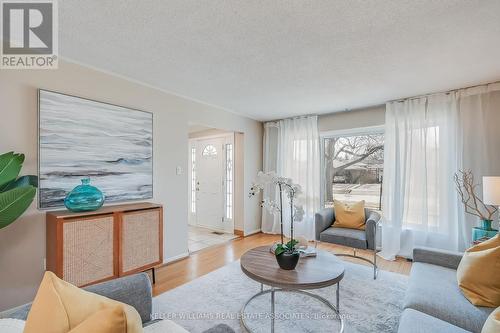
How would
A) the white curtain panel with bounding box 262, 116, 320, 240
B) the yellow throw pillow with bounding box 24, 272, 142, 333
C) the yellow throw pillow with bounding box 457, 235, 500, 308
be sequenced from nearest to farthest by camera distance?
the yellow throw pillow with bounding box 24, 272, 142, 333 < the yellow throw pillow with bounding box 457, 235, 500, 308 < the white curtain panel with bounding box 262, 116, 320, 240

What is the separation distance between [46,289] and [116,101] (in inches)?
97.2

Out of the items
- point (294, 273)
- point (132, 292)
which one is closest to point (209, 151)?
point (294, 273)

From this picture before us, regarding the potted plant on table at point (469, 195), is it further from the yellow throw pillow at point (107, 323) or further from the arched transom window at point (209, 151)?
the arched transom window at point (209, 151)

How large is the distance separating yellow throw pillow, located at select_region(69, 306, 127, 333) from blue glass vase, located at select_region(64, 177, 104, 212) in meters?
1.97

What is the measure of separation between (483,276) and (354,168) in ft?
9.44

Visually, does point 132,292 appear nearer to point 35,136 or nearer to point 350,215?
point 35,136

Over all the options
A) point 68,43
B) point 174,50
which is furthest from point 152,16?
point 68,43

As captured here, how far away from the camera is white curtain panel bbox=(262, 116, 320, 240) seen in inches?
174

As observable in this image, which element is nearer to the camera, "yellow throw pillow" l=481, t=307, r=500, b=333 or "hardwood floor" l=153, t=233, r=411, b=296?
"yellow throw pillow" l=481, t=307, r=500, b=333

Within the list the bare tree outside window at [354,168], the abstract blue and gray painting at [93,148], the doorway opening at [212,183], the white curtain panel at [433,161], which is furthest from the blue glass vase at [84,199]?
the white curtain panel at [433,161]

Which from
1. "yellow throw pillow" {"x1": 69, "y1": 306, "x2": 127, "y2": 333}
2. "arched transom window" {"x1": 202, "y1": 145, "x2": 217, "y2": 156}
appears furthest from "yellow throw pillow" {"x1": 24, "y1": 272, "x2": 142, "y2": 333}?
"arched transom window" {"x1": 202, "y1": 145, "x2": 217, "y2": 156}

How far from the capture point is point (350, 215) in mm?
3385

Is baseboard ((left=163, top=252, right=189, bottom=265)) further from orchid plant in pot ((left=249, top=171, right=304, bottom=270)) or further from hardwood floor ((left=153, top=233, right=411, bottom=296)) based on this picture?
orchid plant in pot ((left=249, top=171, right=304, bottom=270))

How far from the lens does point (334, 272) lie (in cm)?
188
